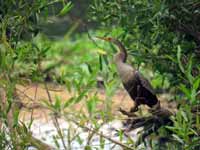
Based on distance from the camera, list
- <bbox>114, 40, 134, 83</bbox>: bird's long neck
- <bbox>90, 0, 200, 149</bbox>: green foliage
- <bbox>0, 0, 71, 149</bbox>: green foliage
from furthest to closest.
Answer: <bbox>114, 40, 134, 83</bbox>: bird's long neck < <bbox>90, 0, 200, 149</bbox>: green foliage < <bbox>0, 0, 71, 149</bbox>: green foliage

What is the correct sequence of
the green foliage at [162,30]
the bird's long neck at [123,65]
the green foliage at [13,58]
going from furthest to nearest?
the bird's long neck at [123,65], the green foliage at [162,30], the green foliage at [13,58]

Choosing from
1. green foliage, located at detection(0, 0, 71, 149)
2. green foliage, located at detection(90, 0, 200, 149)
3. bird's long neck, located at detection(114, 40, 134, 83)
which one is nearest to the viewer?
green foliage, located at detection(0, 0, 71, 149)

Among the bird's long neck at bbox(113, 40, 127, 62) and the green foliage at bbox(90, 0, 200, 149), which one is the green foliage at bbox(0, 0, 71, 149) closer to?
the green foliage at bbox(90, 0, 200, 149)

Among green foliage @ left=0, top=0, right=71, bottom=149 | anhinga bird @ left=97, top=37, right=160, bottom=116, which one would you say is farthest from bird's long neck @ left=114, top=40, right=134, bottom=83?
green foliage @ left=0, top=0, right=71, bottom=149

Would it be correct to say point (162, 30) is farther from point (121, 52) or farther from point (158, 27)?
point (121, 52)

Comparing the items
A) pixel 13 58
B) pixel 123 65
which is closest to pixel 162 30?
pixel 123 65

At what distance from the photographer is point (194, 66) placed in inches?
196

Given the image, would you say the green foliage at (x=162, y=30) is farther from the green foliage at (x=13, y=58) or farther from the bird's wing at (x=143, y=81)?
the green foliage at (x=13, y=58)

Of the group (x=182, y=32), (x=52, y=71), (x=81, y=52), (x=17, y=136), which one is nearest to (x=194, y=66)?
(x=182, y=32)

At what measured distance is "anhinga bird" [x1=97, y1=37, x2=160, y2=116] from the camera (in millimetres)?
5488

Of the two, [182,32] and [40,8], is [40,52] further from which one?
[182,32]

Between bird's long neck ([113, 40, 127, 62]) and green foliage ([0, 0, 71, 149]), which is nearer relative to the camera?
green foliage ([0, 0, 71, 149])

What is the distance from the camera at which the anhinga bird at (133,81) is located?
5.49 m

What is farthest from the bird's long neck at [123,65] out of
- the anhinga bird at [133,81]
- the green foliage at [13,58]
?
the green foliage at [13,58]
